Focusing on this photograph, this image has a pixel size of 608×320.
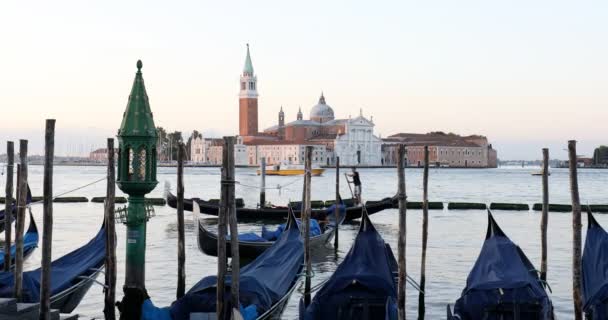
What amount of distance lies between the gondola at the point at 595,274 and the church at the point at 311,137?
8389cm

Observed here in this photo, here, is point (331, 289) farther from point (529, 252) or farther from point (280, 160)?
point (280, 160)

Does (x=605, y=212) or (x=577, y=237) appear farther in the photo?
(x=605, y=212)

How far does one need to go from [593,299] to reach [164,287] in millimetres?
5496

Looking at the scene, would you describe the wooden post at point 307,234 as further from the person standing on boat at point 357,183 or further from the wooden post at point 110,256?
the person standing on boat at point 357,183

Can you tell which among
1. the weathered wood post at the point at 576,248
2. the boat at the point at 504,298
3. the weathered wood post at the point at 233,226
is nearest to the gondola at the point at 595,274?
the weathered wood post at the point at 576,248

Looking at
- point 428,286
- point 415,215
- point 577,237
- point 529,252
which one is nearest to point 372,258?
point 577,237

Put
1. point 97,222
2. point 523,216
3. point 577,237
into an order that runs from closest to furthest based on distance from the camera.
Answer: point 577,237
point 97,222
point 523,216

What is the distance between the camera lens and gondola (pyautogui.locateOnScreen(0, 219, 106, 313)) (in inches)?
268

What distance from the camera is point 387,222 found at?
20781 millimetres

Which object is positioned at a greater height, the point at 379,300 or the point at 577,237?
the point at 577,237

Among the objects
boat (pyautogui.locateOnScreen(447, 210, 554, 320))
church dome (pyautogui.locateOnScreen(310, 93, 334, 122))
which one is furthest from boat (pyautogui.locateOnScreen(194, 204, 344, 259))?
church dome (pyautogui.locateOnScreen(310, 93, 334, 122))

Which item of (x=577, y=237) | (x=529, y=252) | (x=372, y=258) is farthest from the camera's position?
(x=529, y=252)

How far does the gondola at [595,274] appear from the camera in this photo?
657 centimetres

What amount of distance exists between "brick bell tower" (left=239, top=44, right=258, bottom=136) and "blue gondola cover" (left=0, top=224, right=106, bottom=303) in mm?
89699
